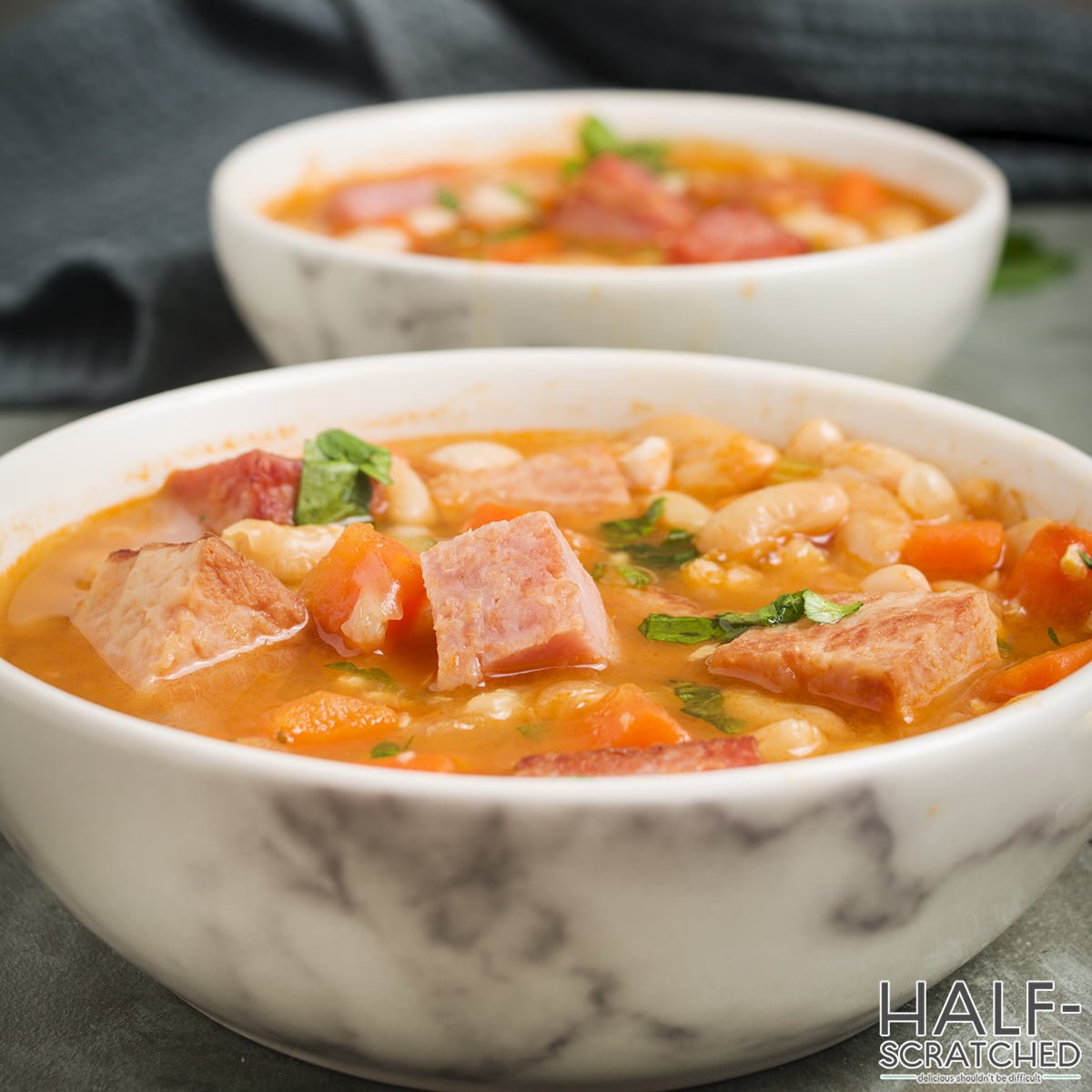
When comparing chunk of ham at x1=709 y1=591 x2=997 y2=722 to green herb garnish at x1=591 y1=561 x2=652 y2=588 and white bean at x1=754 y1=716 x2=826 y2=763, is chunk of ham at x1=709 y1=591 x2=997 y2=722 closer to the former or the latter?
white bean at x1=754 y1=716 x2=826 y2=763

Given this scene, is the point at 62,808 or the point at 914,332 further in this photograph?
the point at 914,332

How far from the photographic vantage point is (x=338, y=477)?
97.1 inches

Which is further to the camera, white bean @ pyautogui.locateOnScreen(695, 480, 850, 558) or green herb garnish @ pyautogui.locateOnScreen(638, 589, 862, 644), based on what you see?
white bean @ pyautogui.locateOnScreen(695, 480, 850, 558)

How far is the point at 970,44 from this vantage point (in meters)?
5.24

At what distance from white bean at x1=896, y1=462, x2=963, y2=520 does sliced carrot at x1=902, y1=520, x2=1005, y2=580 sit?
Result: 0.19ft

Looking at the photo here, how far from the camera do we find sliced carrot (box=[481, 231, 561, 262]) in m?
3.82

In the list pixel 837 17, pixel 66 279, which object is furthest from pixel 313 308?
pixel 837 17

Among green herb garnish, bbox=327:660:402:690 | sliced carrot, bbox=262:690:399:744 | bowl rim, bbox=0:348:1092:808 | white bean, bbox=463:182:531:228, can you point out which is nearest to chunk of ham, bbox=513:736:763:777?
bowl rim, bbox=0:348:1092:808

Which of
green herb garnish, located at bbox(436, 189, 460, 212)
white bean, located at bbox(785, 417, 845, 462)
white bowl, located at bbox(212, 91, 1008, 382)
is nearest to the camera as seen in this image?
white bean, located at bbox(785, 417, 845, 462)

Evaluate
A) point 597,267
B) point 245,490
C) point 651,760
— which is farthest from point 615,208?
point 651,760

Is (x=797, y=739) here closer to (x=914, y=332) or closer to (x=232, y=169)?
(x=914, y=332)

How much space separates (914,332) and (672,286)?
636 mm

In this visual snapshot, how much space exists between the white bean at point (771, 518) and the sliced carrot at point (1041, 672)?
492 mm

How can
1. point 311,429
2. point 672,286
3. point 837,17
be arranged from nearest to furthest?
point 311,429 → point 672,286 → point 837,17
